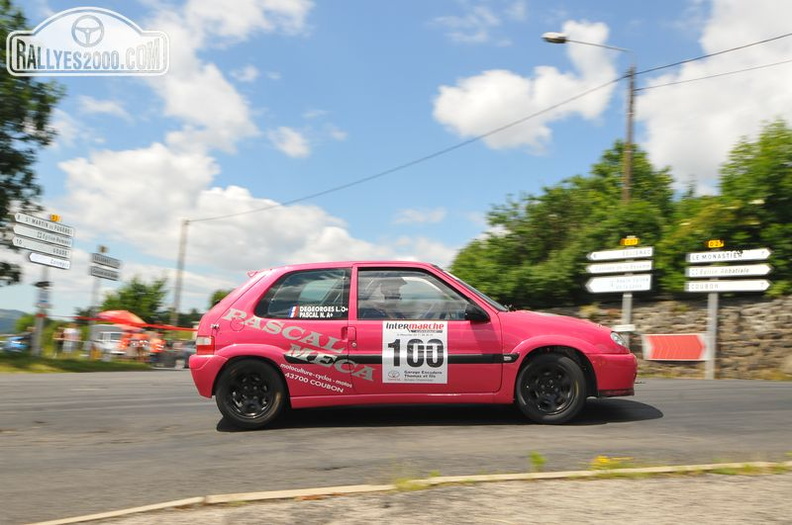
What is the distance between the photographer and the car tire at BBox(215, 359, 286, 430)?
6762mm

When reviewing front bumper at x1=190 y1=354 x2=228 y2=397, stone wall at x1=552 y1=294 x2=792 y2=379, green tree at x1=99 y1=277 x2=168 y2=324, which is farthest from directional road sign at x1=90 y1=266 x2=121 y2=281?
green tree at x1=99 y1=277 x2=168 y2=324

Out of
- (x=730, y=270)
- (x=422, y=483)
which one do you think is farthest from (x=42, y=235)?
(x=422, y=483)

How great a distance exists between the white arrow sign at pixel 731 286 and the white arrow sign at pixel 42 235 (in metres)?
16.5

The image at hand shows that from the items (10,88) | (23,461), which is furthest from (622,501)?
(10,88)

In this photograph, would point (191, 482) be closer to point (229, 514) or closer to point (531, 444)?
point (229, 514)

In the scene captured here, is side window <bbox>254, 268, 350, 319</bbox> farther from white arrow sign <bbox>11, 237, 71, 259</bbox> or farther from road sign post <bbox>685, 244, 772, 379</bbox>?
white arrow sign <bbox>11, 237, 71, 259</bbox>

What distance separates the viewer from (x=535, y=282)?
18.4 metres

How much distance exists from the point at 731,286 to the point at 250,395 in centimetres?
1143

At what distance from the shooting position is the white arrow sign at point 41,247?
18391mm

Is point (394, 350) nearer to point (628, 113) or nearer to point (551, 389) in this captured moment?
point (551, 389)

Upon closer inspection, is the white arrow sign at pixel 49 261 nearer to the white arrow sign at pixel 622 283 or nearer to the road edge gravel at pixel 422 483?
A: the white arrow sign at pixel 622 283

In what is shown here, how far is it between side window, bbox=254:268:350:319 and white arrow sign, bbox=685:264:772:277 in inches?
415

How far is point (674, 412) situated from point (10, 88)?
18578 mm

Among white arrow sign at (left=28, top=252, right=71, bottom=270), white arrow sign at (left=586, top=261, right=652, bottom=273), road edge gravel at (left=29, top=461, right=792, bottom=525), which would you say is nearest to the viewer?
road edge gravel at (left=29, top=461, right=792, bottom=525)
